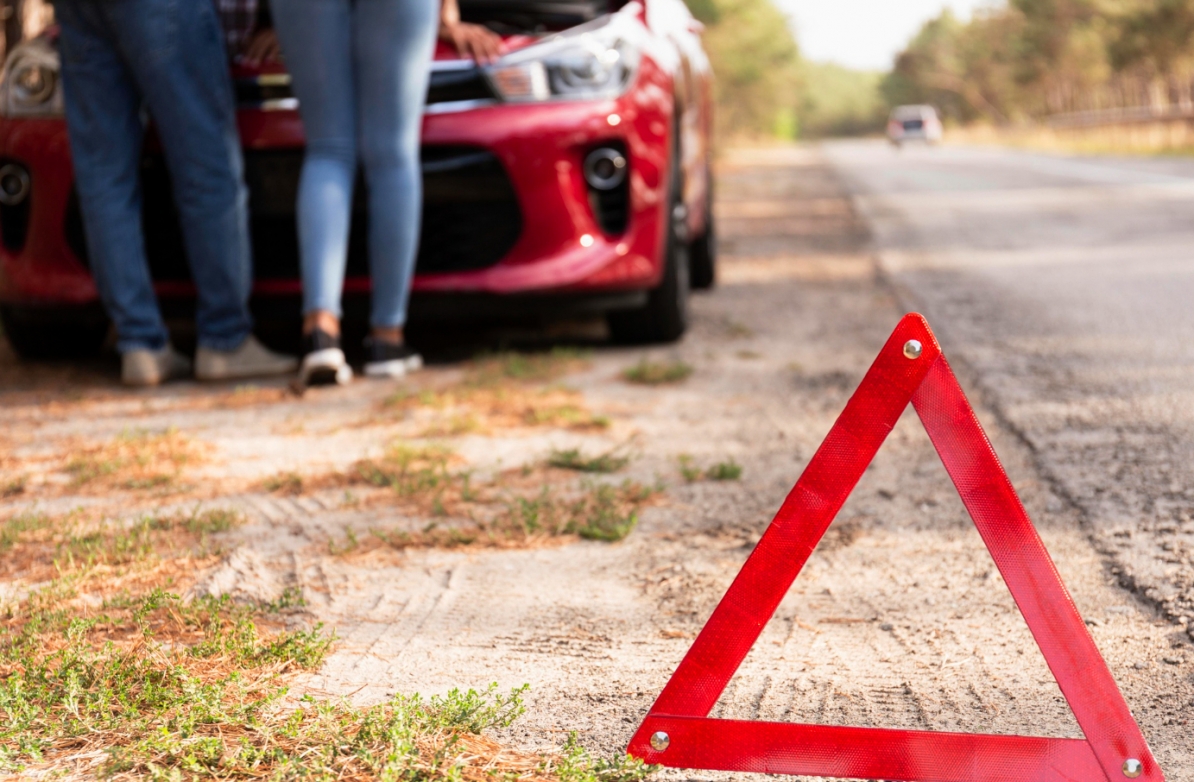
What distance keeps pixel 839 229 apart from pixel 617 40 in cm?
598

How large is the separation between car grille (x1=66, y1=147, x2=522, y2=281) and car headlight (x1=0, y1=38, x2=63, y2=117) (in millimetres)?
339

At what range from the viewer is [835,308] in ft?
19.7

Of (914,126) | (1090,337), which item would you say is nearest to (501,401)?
(1090,337)

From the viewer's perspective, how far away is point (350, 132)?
4.36 m

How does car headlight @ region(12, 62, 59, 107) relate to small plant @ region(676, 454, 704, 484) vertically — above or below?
above

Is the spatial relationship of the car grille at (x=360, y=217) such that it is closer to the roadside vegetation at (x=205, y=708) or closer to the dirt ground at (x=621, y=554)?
the dirt ground at (x=621, y=554)

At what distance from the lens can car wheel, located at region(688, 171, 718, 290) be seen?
260 inches

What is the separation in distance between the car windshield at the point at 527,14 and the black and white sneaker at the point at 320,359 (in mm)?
1440

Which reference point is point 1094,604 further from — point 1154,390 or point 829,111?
point 829,111

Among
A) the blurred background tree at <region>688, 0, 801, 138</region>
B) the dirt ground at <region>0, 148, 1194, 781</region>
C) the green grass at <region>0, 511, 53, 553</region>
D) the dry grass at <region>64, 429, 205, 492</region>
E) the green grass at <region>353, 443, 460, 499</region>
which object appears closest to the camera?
the dirt ground at <region>0, 148, 1194, 781</region>

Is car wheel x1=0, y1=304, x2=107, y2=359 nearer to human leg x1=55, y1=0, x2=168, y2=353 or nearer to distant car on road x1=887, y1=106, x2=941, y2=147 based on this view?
human leg x1=55, y1=0, x2=168, y2=353

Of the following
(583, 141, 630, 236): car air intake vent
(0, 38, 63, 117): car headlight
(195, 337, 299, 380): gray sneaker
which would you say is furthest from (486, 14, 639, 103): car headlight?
(0, 38, 63, 117): car headlight

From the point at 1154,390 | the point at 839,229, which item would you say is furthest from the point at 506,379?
the point at 839,229

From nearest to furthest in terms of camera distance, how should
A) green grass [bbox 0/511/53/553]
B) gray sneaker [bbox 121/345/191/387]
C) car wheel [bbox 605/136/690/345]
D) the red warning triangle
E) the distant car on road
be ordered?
the red warning triangle < green grass [bbox 0/511/53/553] < gray sneaker [bbox 121/345/191/387] < car wheel [bbox 605/136/690/345] < the distant car on road
